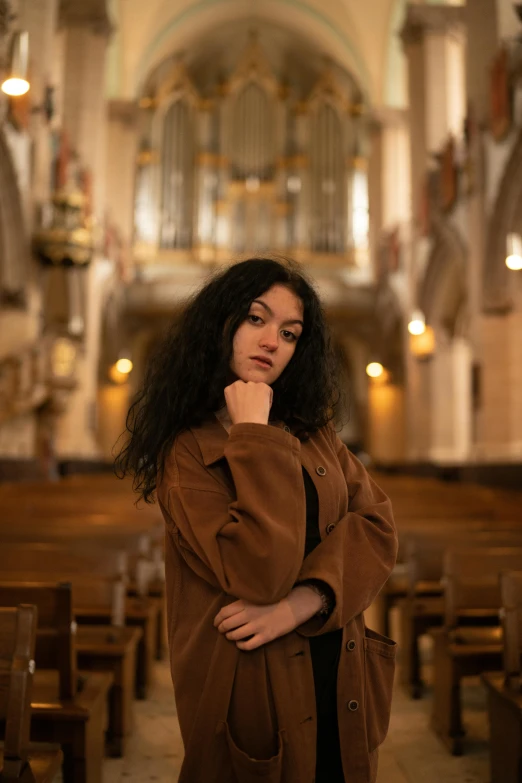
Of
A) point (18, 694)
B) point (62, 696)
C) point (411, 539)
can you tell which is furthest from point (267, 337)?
point (411, 539)

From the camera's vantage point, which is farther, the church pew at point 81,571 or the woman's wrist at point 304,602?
the church pew at point 81,571

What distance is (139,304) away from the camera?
17875 millimetres

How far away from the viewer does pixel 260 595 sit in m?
1.20

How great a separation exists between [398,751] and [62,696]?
1.36m

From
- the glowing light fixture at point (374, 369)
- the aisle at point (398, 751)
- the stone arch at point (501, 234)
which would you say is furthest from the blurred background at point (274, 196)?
the aisle at point (398, 751)

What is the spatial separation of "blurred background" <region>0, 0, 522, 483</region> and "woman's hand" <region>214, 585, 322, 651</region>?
626cm

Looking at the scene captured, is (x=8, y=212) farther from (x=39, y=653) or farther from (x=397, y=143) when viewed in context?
(x=397, y=143)

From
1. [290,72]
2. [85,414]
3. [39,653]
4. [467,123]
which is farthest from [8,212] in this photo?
[290,72]

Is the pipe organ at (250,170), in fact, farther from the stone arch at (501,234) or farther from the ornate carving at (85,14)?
the stone arch at (501,234)

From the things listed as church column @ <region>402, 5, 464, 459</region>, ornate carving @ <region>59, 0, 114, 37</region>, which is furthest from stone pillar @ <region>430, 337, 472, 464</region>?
ornate carving @ <region>59, 0, 114, 37</region>

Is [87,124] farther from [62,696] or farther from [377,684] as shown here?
[377,684]

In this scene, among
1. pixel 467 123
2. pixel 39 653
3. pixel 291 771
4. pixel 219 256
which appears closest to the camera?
pixel 291 771

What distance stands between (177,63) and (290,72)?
10.3 feet

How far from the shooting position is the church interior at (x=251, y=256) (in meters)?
2.84
